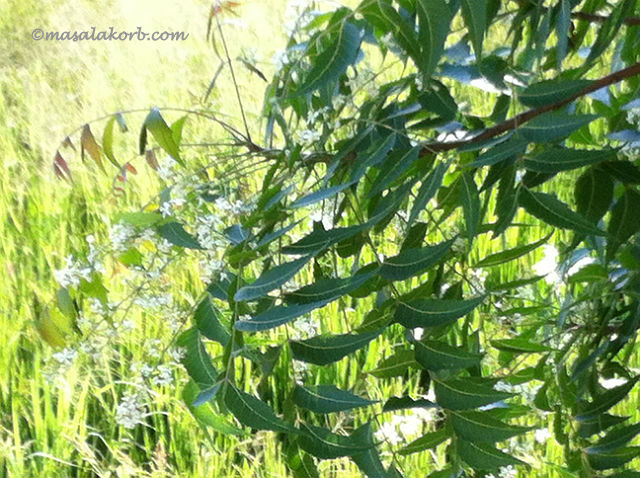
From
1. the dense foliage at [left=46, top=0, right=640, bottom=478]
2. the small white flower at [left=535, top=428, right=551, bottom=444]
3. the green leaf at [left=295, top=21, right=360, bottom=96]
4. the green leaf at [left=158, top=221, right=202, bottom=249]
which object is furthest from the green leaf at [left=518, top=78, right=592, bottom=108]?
the small white flower at [left=535, top=428, right=551, bottom=444]

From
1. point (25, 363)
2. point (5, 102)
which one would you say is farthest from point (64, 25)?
point (25, 363)

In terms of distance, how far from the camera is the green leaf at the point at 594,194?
0.71 meters

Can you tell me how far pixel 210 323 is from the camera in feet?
1.93

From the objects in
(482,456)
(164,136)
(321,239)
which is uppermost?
(164,136)

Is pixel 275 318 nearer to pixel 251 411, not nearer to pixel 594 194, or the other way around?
pixel 251 411

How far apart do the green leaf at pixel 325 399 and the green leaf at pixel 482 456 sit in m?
0.11

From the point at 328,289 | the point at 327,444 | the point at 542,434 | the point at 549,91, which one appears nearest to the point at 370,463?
the point at 327,444

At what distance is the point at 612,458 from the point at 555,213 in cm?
31

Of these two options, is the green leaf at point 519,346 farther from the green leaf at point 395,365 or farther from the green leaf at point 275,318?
the green leaf at point 275,318

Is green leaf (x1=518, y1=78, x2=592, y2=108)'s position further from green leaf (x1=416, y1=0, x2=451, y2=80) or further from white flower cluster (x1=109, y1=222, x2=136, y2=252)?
white flower cluster (x1=109, y1=222, x2=136, y2=252)

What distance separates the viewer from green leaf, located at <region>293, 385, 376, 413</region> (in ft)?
1.89

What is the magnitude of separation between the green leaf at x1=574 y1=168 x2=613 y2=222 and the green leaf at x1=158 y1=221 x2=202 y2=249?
270mm

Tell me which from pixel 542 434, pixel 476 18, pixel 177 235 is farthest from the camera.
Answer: pixel 542 434

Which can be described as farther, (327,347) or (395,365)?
(395,365)
